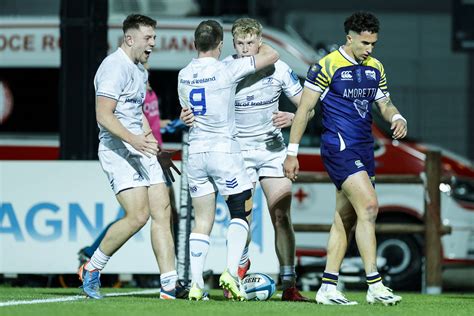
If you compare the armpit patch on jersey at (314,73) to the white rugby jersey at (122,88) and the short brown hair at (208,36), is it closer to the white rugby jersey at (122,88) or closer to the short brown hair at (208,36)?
the short brown hair at (208,36)

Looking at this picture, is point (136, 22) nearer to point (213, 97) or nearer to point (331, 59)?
point (213, 97)

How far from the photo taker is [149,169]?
12.0 meters

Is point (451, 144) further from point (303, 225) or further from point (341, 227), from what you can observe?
point (341, 227)

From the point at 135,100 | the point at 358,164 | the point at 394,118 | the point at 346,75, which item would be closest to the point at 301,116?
the point at 346,75

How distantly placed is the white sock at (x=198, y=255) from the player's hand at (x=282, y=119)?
3.59ft

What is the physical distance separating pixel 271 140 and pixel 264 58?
94 cm

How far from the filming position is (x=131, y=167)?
1195 centimetres

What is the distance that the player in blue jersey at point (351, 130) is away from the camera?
11547 millimetres

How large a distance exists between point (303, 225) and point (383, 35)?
1914cm

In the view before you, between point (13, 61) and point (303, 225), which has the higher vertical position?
point (13, 61)

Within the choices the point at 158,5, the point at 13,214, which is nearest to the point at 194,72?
the point at 13,214

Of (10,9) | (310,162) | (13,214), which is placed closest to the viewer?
(13,214)

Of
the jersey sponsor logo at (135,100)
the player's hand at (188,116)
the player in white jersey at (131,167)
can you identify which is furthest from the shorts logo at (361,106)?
the jersey sponsor logo at (135,100)

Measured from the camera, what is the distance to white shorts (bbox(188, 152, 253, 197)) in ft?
39.0
